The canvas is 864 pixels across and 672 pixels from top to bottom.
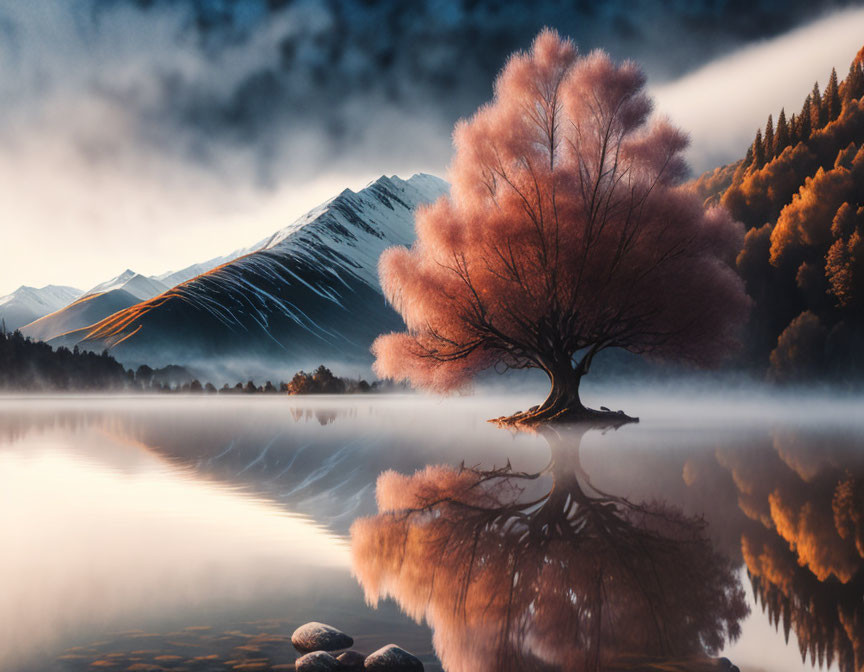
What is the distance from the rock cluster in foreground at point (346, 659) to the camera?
136 inches

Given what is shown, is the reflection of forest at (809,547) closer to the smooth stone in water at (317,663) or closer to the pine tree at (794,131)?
the smooth stone in water at (317,663)

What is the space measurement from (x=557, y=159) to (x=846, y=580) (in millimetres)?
18775

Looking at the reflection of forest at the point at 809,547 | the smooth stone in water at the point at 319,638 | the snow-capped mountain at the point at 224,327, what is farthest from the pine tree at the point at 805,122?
the snow-capped mountain at the point at 224,327

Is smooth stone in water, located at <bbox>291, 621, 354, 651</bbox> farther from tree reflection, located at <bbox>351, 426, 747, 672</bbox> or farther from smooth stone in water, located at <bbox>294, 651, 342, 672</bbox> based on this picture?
tree reflection, located at <bbox>351, 426, 747, 672</bbox>

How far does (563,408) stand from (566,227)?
6.20 metres

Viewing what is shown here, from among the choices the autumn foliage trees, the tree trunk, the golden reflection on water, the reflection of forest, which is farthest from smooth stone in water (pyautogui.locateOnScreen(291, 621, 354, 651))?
the autumn foliage trees

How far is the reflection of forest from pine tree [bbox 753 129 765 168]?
205 feet

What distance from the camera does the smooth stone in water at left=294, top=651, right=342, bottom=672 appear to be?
11.3ft

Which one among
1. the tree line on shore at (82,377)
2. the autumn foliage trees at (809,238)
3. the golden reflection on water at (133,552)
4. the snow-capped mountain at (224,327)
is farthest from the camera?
the snow-capped mountain at (224,327)

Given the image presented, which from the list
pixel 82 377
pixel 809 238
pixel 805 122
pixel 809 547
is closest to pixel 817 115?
pixel 805 122

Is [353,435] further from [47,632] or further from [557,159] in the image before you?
[47,632]

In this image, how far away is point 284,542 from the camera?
606 cm

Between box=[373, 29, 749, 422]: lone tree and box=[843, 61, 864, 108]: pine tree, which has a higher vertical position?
box=[843, 61, 864, 108]: pine tree

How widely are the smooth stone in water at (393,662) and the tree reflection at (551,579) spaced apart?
0.69 ft
